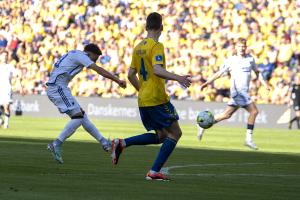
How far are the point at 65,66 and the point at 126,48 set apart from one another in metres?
27.0

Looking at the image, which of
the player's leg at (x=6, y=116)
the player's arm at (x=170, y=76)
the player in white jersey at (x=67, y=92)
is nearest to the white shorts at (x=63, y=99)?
the player in white jersey at (x=67, y=92)

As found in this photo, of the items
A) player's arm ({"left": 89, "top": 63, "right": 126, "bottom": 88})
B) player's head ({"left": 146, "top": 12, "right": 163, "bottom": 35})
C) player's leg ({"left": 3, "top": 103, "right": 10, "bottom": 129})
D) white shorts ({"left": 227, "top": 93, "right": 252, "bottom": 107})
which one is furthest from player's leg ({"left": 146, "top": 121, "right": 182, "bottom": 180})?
player's leg ({"left": 3, "top": 103, "right": 10, "bottom": 129})

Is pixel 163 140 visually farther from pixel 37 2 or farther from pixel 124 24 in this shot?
pixel 37 2

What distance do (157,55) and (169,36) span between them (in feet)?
96.7

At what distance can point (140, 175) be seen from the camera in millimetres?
14383

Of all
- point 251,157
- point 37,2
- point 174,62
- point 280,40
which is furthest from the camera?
point 37,2

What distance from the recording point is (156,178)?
13.3 meters

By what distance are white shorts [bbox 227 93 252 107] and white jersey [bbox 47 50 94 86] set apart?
8.00m

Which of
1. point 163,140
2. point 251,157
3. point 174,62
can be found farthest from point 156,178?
point 174,62

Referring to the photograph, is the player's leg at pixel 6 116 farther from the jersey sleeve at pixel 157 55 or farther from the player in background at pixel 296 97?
the jersey sleeve at pixel 157 55

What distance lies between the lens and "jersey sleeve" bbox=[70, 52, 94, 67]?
16736mm

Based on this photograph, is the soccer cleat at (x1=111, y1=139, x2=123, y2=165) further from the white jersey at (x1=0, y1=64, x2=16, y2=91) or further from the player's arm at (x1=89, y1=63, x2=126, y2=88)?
the white jersey at (x1=0, y1=64, x2=16, y2=91)

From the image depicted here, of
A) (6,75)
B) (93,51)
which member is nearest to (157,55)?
(93,51)

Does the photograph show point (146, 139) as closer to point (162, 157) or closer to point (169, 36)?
point (162, 157)
